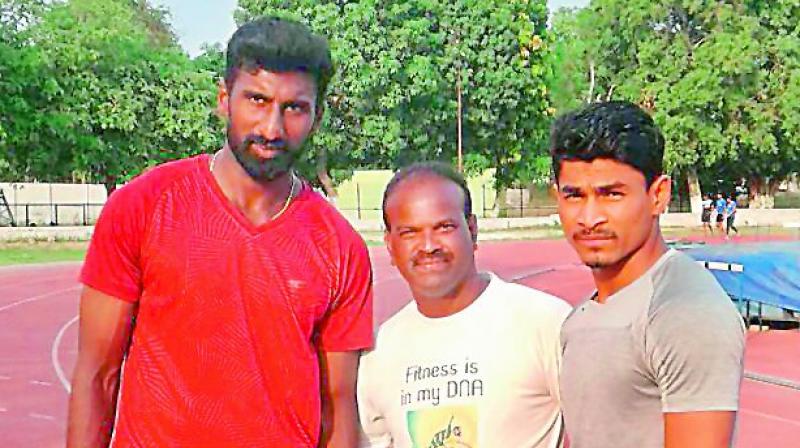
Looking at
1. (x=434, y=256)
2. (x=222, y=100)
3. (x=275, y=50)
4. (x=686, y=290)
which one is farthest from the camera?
(x=434, y=256)

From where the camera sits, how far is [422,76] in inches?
1405

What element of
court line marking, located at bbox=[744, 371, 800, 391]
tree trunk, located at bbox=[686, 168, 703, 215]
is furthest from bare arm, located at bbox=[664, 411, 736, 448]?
tree trunk, located at bbox=[686, 168, 703, 215]

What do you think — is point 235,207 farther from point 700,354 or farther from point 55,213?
point 55,213

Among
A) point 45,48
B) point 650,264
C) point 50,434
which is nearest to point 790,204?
point 45,48

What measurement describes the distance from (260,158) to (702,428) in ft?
4.17

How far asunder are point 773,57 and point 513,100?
11561 millimetres

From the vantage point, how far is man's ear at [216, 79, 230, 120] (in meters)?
2.58

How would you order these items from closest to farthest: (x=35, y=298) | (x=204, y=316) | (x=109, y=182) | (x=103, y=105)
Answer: (x=204, y=316), (x=35, y=298), (x=103, y=105), (x=109, y=182)

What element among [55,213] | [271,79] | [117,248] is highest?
[271,79]

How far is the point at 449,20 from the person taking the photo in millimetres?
37625

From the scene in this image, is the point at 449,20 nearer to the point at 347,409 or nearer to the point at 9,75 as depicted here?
the point at 9,75

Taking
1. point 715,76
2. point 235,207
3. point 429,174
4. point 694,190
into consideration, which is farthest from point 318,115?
point 694,190

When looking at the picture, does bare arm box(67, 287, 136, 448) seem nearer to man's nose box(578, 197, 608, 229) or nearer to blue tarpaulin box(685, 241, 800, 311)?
man's nose box(578, 197, 608, 229)

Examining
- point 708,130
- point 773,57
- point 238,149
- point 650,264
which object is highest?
point 773,57
